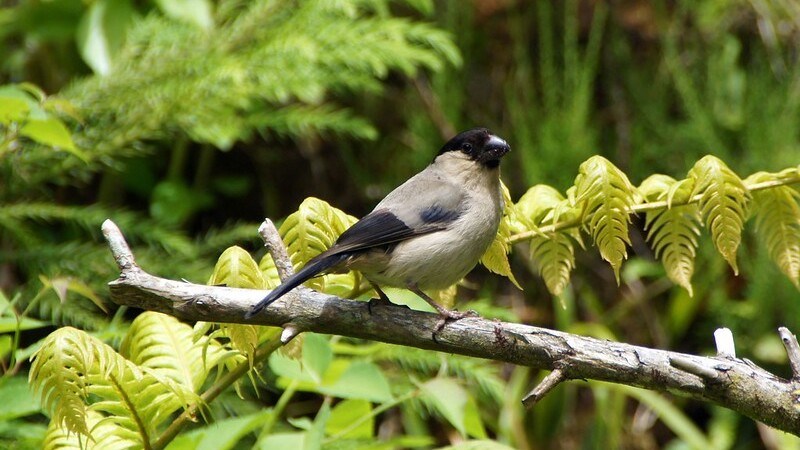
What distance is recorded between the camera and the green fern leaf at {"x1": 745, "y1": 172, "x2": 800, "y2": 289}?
8.01 ft

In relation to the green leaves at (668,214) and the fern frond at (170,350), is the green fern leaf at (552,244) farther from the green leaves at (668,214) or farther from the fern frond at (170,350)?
the fern frond at (170,350)

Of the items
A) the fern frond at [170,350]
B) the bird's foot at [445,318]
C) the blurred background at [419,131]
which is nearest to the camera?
the bird's foot at [445,318]

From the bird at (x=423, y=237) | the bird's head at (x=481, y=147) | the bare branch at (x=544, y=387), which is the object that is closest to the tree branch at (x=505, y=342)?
the bare branch at (x=544, y=387)

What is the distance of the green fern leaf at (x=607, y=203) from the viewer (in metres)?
2.30

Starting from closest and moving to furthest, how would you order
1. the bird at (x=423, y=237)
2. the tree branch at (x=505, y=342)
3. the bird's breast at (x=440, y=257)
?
the tree branch at (x=505, y=342), the bird at (x=423, y=237), the bird's breast at (x=440, y=257)

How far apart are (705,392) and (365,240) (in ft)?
3.17

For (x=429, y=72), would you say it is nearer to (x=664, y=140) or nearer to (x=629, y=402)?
(x=664, y=140)

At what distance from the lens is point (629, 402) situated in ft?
17.6

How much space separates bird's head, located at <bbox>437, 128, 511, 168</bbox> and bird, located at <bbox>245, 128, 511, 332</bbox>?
0.25ft

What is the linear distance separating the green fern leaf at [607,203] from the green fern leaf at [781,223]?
0.40 metres

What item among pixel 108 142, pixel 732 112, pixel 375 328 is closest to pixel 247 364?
pixel 375 328

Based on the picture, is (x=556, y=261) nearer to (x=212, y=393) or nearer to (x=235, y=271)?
(x=235, y=271)

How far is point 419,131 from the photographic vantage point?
5129 millimetres

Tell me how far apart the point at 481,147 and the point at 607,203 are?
35.6 inches
